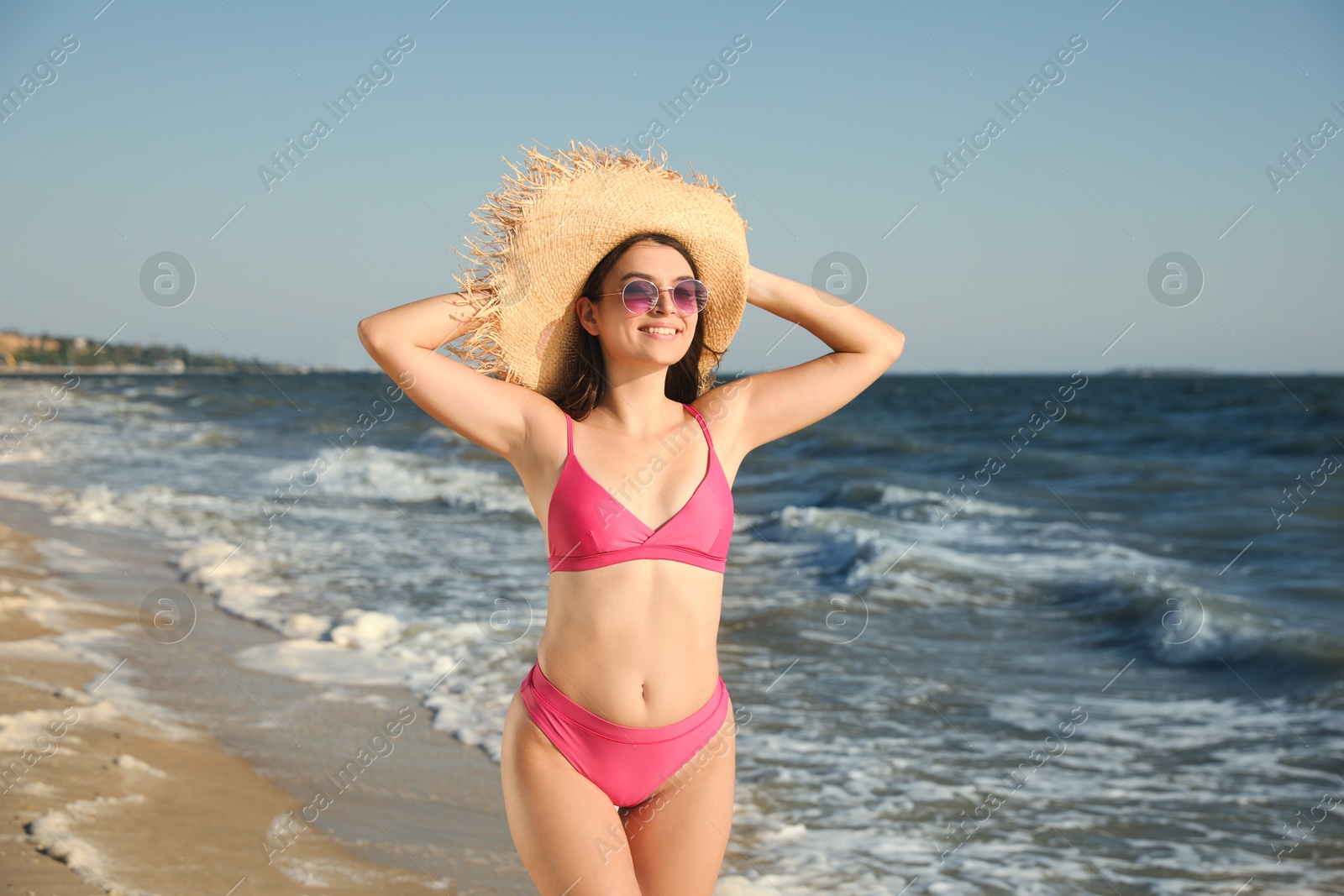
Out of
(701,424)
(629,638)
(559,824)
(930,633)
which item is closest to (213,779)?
(559,824)

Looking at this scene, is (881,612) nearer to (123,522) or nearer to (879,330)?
(879,330)

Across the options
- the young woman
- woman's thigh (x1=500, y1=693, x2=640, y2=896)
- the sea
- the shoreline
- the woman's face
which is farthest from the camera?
the sea

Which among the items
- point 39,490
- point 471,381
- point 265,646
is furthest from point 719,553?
point 39,490

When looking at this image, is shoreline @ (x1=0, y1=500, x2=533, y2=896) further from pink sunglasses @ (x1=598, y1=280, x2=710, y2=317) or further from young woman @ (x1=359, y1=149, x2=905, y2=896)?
pink sunglasses @ (x1=598, y1=280, x2=710, y2=317)

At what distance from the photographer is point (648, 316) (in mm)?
2502

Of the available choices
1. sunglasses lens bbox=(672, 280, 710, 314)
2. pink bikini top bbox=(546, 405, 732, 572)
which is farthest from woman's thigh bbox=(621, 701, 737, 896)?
sunglasses lens bbox=(672, 280, 710, 314)

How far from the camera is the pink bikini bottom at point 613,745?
2408 millimetres

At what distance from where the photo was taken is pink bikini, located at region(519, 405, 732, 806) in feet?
7.86

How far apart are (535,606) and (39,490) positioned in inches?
356

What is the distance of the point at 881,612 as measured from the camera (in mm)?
9484

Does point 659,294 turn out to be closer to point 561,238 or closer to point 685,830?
point 561,238

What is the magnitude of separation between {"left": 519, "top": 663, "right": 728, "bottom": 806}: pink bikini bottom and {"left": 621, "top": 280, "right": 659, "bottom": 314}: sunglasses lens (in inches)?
36.1

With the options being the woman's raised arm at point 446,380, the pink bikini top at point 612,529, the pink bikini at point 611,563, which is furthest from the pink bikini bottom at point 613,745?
the woman's raised arm at point 446,380

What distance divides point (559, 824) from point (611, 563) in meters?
0.59
